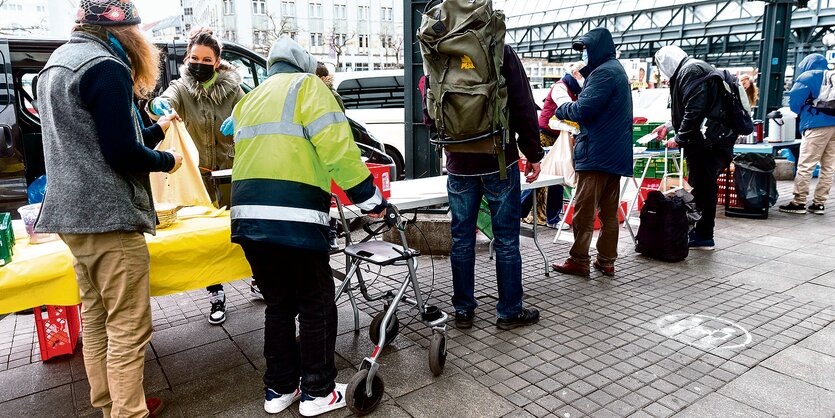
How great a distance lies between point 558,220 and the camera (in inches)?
280

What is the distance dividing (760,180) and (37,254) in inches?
296

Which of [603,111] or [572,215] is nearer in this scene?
[603,111]

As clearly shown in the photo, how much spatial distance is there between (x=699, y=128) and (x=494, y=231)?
2814 mm

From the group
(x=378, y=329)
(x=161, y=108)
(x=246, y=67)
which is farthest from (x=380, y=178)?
(x=246, y=67)

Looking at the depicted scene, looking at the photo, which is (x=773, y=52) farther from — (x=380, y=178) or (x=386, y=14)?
(x=386, y=14)

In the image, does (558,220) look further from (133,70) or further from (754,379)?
(133,70)

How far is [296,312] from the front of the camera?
2.84m

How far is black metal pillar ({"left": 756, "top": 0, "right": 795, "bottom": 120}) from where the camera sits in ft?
32.6

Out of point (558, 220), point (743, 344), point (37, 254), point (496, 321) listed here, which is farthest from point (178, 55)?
point (743, 344)

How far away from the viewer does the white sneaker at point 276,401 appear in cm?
284

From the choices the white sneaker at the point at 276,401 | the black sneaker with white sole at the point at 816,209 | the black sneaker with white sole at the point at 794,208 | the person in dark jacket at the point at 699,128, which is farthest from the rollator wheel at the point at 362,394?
the black sneaker with white sole at the point at 816,209

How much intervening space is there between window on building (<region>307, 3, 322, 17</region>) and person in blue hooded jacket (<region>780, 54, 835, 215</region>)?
2414 inches

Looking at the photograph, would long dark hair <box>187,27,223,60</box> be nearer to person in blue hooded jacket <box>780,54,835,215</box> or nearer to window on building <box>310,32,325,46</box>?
person in blue hooded jacket <box>780,54,835,215</box>

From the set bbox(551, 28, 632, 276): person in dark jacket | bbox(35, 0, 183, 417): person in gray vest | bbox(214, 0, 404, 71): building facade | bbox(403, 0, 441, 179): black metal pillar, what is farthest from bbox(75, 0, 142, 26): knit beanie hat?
bbox(214, 0, 404, 71): building facade
